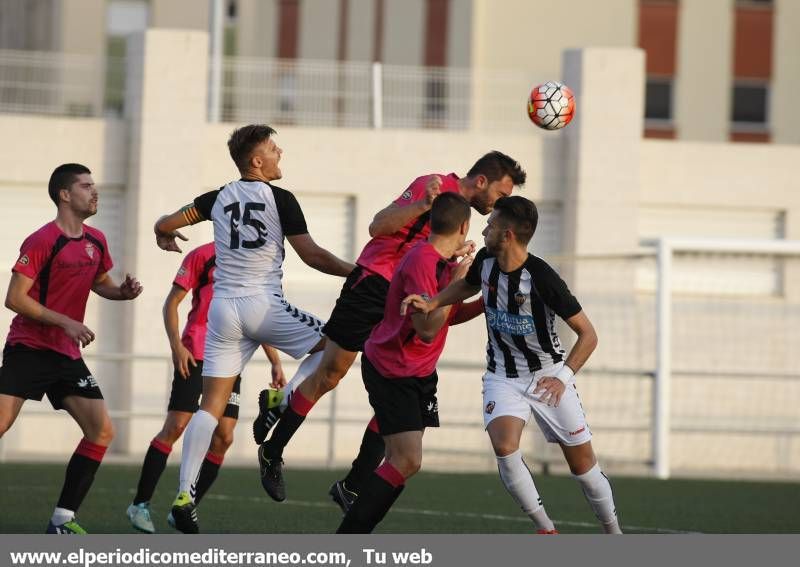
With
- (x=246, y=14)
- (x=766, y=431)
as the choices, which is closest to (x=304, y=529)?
(x=766, y=431)

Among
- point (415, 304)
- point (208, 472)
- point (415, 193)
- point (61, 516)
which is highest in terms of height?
point (415, 193)

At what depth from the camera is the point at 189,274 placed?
32.3ft

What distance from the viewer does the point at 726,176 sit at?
2081 centimetres

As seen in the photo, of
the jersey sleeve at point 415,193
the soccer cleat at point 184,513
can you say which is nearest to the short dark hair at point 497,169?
the jersey sleeve at point 415,193

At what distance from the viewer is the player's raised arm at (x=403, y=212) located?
819cm

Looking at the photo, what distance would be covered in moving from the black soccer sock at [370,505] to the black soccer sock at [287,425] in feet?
3.66

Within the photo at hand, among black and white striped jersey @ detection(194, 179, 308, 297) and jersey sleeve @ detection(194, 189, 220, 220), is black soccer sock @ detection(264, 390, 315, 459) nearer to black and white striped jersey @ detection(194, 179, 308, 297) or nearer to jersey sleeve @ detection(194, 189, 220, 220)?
black and white striped jersey @ detection(194, 179, 308, 297)

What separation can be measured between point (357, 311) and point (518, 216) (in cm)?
123

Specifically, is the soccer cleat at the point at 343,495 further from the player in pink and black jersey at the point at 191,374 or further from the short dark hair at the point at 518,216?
the short dark hair at the point at 518,216

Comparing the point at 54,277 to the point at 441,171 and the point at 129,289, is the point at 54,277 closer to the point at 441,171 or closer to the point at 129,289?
the point at 129,289

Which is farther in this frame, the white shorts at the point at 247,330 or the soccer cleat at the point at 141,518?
the soccer cleat at the point at 141,518

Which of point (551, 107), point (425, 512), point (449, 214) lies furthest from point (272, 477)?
point (425, 512)

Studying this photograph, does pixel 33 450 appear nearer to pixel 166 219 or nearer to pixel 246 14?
pixel 166 219

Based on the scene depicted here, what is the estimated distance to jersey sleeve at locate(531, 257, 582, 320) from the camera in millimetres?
→ 7785
